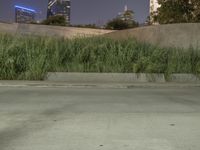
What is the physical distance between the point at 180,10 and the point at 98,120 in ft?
80.3

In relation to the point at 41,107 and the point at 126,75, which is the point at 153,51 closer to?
the point at 126,75

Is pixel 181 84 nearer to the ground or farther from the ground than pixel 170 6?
nearer to the ground

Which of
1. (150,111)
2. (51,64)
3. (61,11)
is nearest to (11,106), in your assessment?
(150,111)

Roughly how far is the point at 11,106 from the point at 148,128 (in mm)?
3600

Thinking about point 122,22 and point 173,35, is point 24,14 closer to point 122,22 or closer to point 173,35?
point 122,22

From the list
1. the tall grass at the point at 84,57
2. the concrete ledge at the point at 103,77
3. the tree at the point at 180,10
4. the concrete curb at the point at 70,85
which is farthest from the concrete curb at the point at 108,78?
the tree at the point at 180,10

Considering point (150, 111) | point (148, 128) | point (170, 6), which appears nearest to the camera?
point (148, 128)

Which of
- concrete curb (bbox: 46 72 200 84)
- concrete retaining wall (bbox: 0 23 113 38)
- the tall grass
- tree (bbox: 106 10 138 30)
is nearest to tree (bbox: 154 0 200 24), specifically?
concrete retaining wall (bbox: 0 23 113 38)

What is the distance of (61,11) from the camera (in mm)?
52344

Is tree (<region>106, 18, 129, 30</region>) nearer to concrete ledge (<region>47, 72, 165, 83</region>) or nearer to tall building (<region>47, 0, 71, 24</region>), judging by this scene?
tall building (<region>47, 0, 71, 24</region>)

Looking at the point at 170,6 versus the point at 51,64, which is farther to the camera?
the point at 170,6

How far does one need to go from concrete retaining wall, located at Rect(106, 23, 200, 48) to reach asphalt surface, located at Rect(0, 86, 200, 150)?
Answer: 797 cm

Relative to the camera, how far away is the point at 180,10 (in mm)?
32562

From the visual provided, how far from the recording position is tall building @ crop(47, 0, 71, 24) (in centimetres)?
5094
